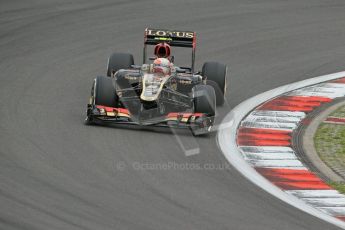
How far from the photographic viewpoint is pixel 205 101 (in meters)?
17.7

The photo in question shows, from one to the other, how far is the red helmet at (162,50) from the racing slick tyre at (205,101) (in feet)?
5.82

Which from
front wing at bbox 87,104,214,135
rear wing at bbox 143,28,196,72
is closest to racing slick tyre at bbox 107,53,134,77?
rear wing at bbox 143,28,196,72

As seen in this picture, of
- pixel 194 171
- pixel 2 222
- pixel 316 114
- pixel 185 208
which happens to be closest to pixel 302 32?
pixel 316 114

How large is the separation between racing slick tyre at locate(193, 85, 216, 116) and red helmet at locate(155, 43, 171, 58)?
1.77m

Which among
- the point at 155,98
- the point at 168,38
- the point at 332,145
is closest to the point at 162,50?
the point at 168,38

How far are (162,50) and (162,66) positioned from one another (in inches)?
31.9

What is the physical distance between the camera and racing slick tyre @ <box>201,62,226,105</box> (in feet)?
64.3

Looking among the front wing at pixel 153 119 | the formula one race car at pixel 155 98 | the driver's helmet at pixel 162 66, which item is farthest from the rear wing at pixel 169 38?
the front wing at pixel 153 119

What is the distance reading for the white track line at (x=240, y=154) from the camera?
13.8 meters

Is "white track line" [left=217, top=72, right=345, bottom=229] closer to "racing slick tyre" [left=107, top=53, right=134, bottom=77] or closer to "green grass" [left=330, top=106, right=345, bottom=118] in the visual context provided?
"green grass" [left=330, top=106, right=345, bottom=118]

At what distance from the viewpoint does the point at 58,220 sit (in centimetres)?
1230

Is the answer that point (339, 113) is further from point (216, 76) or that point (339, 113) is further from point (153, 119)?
point (153, 119)

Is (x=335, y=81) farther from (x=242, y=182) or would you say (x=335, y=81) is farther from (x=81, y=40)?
(x=242, y=182)

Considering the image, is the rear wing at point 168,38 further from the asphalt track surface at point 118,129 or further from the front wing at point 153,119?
the front wing at point 153,119
